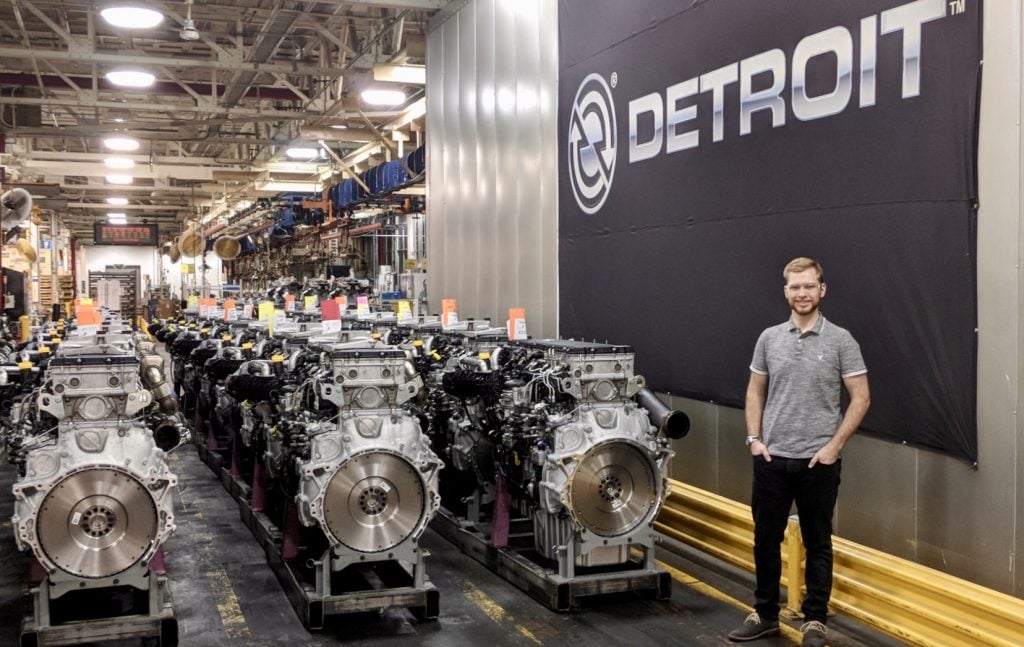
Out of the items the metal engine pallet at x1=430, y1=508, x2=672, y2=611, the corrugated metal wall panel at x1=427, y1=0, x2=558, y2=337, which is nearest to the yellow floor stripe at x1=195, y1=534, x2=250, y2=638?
the metal engine pallet at x1=430, y1=508, x2=672, y2=611

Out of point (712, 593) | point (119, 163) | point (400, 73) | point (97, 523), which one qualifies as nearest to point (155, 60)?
point (400, 73)

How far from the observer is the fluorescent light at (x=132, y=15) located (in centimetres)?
850

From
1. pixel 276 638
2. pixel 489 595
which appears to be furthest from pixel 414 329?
pixel 276 638

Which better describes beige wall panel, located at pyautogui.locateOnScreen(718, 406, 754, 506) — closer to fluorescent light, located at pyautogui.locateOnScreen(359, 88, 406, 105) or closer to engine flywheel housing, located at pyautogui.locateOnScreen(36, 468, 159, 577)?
engine flywheel housing, located at pyautogui.locateOnScreen(36, 468, 159, 577)

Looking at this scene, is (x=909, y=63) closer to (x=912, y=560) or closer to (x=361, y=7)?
(x=912, y=560)

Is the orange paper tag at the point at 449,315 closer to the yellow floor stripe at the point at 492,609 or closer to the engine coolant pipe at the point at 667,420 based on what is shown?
the yellow floor stripe at the point at 492,609

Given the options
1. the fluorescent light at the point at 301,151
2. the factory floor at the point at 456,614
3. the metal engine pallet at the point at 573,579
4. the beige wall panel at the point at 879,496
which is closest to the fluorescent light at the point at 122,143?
the fluorescent light at the point at 301,151

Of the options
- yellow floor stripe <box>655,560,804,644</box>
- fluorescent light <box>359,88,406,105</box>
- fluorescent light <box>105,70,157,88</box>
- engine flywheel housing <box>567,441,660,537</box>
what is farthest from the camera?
fluorescent light <box>359,88,406,105</box>

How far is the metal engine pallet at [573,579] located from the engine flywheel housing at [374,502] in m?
0.85

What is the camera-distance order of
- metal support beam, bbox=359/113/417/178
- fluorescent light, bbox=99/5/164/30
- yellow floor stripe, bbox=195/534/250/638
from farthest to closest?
metal support beam, bbox=359/113/417/178, fluorescent light, bbox=99/5/164/30, yellow floor stripe, bbox=195/534/250/638

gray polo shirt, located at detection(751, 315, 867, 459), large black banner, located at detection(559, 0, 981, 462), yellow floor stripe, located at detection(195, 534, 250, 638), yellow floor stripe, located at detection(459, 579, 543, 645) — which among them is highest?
large black banner, located at detection(559, 0, 981, 462)

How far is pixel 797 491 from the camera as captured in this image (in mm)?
4664

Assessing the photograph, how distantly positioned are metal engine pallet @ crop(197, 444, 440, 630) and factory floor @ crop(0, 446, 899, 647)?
7cm

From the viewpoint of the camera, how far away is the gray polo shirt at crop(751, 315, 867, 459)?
14.9ft
